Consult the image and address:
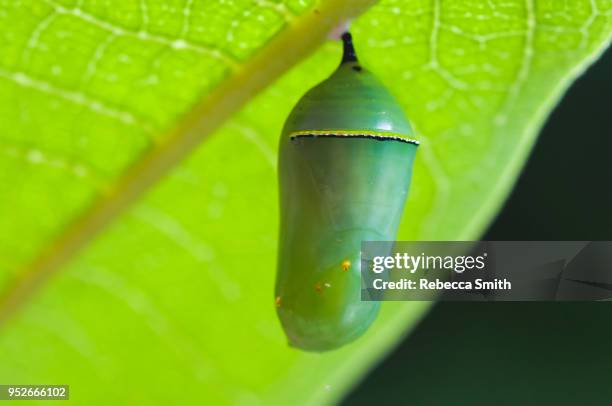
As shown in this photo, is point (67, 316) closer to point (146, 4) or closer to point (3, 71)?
point (3, 71)

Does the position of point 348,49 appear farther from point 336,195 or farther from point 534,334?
point 534,334

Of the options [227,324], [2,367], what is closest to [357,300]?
[227,324]

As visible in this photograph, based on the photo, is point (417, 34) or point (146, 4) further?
point (417, 34)

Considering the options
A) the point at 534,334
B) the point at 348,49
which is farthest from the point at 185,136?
A: the point at 534,334

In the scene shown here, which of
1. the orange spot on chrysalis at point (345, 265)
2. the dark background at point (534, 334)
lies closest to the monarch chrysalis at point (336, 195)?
the orange spot on chrysalis at point (345, 265)

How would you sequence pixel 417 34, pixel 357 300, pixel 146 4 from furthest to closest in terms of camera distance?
pixel 357 300 → pixel 417 34 → pixel 146 4

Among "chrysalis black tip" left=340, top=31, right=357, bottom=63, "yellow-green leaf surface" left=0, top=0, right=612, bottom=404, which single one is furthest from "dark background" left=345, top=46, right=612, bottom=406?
"chrysalis black tip" left=340, top=31, right=357, bottom=63

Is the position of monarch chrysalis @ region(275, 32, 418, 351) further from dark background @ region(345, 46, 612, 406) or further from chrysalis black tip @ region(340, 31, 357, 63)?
dark background @ region(345, 46, 612, 406)

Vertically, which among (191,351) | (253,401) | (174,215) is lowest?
(253,401)
